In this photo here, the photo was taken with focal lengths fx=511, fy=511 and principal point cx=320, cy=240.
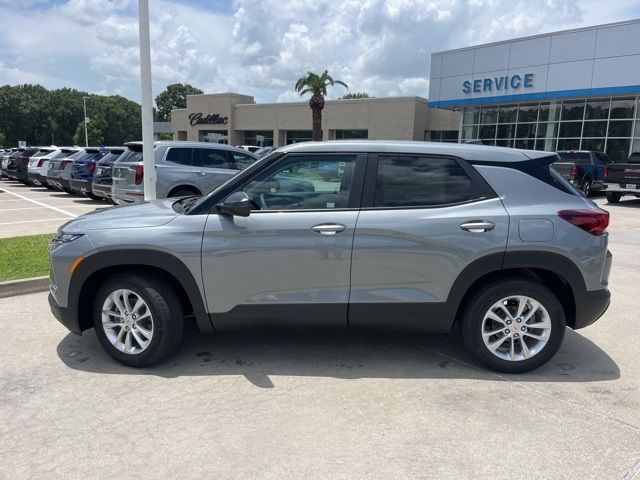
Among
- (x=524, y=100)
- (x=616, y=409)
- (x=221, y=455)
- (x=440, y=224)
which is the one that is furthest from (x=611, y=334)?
(x=524, y=100)

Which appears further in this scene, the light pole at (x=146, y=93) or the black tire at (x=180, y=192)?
the black tire at (x=180, y=192)

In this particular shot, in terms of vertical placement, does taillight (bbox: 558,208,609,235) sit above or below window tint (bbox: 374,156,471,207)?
below

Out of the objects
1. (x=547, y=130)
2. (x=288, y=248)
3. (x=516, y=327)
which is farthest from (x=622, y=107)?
(x=288, y=248)

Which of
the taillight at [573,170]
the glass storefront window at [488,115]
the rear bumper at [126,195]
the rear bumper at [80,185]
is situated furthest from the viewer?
the glass storefront window at [488,115]

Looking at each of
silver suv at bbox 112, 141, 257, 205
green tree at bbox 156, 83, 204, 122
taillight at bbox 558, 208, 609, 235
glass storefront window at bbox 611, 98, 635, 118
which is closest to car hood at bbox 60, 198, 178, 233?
taillight at bbox 558, 208, 609, 235

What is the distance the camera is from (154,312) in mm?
3922

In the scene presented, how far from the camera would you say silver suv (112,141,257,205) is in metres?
10.6

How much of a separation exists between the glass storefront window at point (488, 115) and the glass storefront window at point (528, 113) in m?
1.64

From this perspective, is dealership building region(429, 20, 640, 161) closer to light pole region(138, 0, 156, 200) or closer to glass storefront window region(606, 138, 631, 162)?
glass storefront window region(606, 138, 631, 162)

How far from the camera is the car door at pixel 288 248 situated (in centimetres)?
383

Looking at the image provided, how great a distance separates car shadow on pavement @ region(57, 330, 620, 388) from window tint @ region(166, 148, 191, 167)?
6.60m

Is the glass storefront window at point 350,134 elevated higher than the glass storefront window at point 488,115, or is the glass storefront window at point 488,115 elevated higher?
the glass storefront window at point 488,115

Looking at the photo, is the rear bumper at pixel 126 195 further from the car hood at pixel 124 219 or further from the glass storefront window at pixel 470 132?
the glass storefront window at pixel 470 132

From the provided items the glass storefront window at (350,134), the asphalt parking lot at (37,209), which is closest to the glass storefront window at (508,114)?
the glass storefront window at (350,134)
